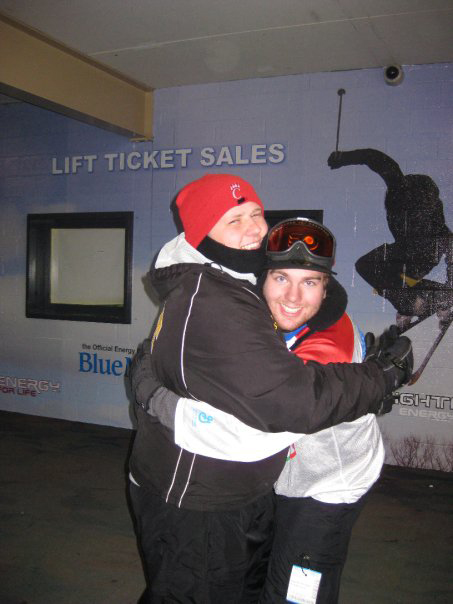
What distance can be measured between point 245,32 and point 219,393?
3.71 m

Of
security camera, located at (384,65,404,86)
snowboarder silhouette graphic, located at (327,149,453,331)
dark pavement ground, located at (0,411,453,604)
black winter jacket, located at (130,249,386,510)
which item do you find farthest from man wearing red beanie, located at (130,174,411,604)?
security camera, located at (384,65,404,86)

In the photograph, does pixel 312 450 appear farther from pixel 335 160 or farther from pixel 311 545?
pixel 335 160

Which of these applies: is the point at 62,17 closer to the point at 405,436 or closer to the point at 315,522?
the point at 315,522

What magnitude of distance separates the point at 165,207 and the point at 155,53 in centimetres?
161

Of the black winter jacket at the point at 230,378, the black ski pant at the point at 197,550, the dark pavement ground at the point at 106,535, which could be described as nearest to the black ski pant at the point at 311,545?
the black ski pant at the point at 197,550

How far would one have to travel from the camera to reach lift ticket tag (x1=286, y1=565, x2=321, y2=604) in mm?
1805

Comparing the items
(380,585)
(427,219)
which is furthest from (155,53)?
(380,585)

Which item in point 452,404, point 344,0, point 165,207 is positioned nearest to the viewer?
point 344,0

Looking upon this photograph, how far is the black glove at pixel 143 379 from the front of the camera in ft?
6.03

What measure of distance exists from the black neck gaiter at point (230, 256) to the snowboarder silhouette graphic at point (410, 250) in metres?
3.25

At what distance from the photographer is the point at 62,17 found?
4.07 metres

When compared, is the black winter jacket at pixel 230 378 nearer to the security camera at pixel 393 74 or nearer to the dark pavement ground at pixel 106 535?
the dark pavement ground at pixel 106 535

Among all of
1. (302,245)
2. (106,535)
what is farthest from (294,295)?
(106,535)

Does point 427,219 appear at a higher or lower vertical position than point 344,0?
lower
